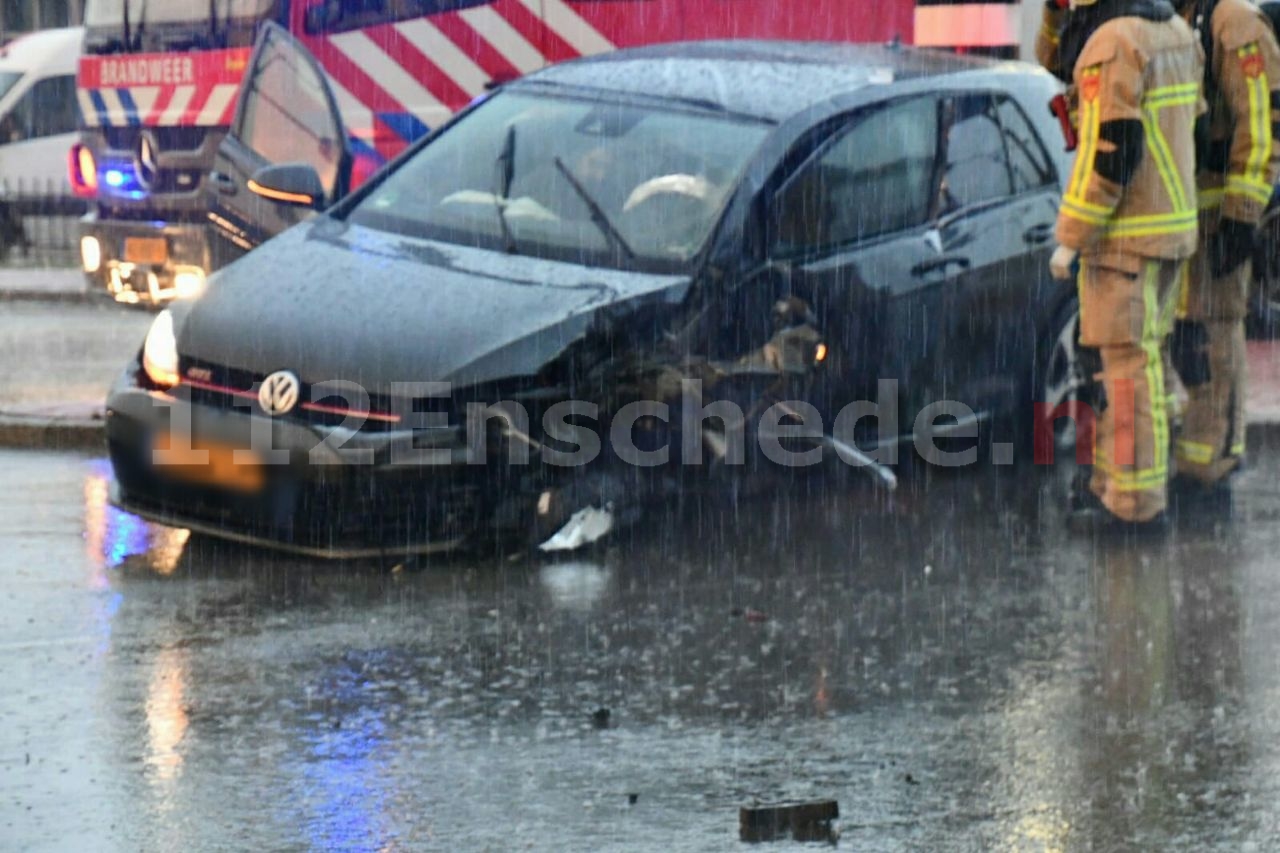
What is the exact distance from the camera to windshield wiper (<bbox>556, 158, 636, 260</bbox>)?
7738 millimetres

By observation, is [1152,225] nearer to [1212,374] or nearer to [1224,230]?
[1224,230]

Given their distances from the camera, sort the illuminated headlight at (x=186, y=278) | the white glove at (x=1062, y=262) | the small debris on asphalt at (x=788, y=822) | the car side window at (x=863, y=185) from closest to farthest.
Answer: the small debris on asphalt at (x=788, y=822), the white glove at (x=1062, y=262), the car side window at (x=863, y=185), the illuminated headlight at (x=186, y=278)

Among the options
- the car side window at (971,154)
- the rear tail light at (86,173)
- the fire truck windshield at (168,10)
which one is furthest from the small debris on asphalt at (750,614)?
the rear tail light at (86,173)

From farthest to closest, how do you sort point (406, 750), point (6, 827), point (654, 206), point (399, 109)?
point (399, 109) < point (654, 206) < point (406, 750) < point (6, 827)

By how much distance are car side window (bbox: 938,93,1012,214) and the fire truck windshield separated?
15.4ft

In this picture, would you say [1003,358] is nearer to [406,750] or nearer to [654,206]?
[654,206]

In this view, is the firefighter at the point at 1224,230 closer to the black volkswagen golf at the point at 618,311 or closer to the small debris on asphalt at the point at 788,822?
the black volkswagen golf at the point at 618,311

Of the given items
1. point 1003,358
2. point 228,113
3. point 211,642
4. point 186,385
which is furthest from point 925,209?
point 228,113

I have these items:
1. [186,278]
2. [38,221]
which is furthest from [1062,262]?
[38,221]

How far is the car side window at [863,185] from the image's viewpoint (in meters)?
7.89

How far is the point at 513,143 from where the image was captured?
8328mm

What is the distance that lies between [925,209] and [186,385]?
264cm

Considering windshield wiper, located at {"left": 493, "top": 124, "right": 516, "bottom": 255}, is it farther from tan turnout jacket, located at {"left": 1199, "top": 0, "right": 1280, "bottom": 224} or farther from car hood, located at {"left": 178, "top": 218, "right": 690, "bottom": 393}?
tan turnout jacket, located at {"left": 1199, "top": 0, "right": 1280, "bottom": 224}

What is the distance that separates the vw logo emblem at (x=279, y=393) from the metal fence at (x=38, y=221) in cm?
1303
